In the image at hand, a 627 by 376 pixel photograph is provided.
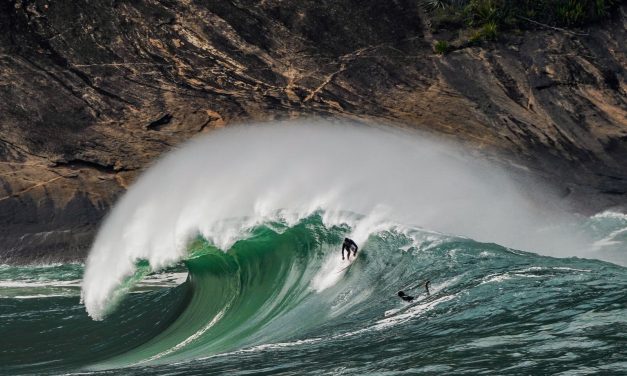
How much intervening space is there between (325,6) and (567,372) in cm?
1469

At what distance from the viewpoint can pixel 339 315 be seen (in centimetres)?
1248

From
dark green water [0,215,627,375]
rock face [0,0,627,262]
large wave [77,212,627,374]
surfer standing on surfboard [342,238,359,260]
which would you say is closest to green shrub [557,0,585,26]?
rock face [0,0,627,262]

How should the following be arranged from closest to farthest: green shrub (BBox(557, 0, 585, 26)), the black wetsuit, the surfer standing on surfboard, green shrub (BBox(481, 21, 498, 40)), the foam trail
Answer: the black wetsuit → the surfer standing on surfboard → the foam trail → green shrub (BBox(557, 0, 585, 26)) → green shrub (BBox(481, 21, 498, 40))

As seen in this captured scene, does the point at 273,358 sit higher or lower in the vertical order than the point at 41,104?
lower

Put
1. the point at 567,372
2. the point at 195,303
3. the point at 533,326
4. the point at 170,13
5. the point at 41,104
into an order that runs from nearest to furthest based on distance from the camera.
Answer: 1. the point at 567,372
2. the point at 533,326
3. the point at 195,303
4. the point at 170,13
5. the point at 41,104

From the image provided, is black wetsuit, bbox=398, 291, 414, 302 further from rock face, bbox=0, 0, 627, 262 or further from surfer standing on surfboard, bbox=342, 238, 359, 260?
rock face, bbox=0, 0, 627, 262

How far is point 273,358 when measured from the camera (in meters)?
10.0

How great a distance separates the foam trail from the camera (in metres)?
17.8

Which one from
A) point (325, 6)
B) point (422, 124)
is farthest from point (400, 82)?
point (325, 6)

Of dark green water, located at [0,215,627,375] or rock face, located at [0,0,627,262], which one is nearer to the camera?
dark green water, located at [0,215,627,375]

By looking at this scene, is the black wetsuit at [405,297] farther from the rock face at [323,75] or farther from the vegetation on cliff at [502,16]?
the vegetation on cliff at [502,16]

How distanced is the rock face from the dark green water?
283 cm

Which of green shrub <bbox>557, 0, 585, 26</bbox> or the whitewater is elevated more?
green shrub <bbox>557, 0, 585, 26</bbox>

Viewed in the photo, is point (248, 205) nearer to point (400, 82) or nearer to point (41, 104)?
point (400, 82)
